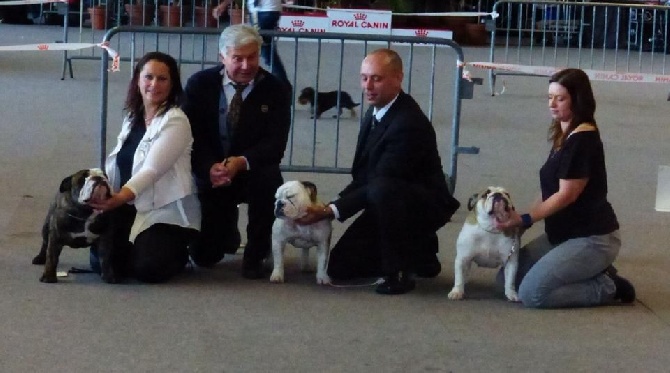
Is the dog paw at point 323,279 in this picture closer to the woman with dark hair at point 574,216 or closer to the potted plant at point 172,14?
the woman with dark hair at point 574,216

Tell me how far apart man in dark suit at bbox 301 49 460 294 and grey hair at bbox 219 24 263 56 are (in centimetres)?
57

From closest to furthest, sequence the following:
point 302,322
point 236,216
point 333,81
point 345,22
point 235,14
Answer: point 302,322 → point 236,216 → point 333,81 → point 345,22 → point 235,14

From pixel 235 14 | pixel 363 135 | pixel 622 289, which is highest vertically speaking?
pixel 235 14

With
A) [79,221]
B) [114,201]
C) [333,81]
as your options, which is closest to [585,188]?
[114,201]

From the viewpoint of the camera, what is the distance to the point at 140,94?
569 centimetres

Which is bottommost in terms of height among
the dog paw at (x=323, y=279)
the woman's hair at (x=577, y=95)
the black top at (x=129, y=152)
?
the dog paw at (x=323, y=279)

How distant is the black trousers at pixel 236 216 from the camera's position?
577 cm

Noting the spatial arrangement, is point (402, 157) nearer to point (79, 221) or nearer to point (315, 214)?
point (315, 214)

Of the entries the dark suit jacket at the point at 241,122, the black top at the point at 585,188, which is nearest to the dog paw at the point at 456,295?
the black top at the point at 585,188

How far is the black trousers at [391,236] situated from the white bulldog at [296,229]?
14 centimetres

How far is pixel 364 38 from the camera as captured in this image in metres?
7.31

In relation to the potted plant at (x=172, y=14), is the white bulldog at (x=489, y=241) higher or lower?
lower

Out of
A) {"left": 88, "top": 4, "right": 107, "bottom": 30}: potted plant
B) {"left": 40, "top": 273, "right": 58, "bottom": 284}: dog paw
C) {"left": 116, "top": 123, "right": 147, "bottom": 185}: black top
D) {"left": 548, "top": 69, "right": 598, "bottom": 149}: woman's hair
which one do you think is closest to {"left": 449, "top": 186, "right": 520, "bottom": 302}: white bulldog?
{"left": 548, "top": 69, "right": 598, "bottom": 149}: woman's hair

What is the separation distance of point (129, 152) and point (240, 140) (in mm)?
558
